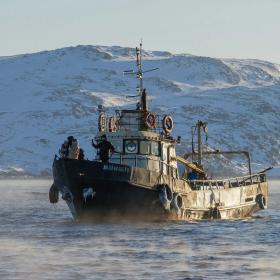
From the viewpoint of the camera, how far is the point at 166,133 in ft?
161

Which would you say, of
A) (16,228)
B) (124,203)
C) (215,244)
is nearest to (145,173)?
(124,203)

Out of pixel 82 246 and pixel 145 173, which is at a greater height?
pixel 145 173

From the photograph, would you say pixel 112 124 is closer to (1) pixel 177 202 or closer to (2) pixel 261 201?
(1) pixel 177 202

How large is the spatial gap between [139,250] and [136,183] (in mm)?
11642

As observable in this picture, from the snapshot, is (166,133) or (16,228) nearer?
(16,228)

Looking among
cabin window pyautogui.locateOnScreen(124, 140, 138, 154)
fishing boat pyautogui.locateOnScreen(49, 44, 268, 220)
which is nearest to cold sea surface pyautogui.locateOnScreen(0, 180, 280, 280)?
fishing boat pyautogui.locateOnScreen(49, 44, 268, 220)

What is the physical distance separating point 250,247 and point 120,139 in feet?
47.4

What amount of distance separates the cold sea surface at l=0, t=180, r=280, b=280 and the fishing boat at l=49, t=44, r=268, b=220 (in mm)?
1089

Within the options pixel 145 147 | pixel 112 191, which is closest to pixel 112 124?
pixel 145 147

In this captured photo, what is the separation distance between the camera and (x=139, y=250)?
1312 inches

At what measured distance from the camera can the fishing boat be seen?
4462 cm

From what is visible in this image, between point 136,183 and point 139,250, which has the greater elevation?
point 136,183

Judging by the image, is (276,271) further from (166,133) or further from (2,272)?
(166,133)

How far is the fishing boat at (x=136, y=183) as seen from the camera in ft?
146
